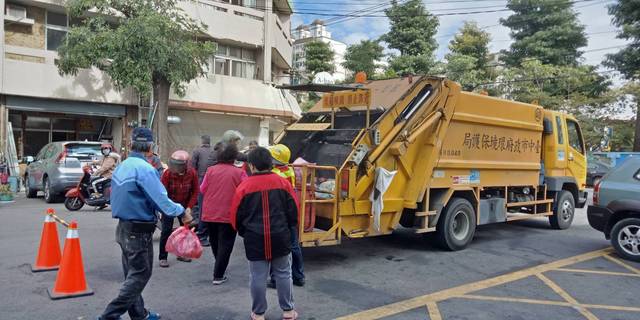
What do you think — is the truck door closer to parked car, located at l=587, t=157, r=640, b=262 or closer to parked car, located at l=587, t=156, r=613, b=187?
parked car, located at l=587, t=157, r=640, b=262

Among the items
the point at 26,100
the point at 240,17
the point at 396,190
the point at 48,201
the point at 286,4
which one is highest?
the point at 286,4

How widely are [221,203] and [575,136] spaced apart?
312 inches

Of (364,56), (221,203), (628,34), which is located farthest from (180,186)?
(364,56)

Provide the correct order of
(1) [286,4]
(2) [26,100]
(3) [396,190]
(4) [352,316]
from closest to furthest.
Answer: (4) [352,316] → (3) [396,190] → (2) [26,100] → (1) [286,4]

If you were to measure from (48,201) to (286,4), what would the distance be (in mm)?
17123

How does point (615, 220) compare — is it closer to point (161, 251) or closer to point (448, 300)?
point (448, 300)

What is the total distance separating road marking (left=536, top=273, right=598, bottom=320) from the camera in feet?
15.7

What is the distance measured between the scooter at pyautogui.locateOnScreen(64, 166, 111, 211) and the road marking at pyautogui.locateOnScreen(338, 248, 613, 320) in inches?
299

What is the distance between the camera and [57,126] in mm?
18266

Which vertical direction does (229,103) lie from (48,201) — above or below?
above

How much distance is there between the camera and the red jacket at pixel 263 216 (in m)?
3.93

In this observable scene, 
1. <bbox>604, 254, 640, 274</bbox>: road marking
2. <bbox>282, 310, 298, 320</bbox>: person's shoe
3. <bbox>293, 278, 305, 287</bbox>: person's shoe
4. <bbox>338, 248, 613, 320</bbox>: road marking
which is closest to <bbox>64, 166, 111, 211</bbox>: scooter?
<bbox>293, 278, 305, 287</bbox>: person's shoe

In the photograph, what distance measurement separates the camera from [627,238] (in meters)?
7.23

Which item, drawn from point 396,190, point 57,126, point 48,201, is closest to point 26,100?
point 57,126
